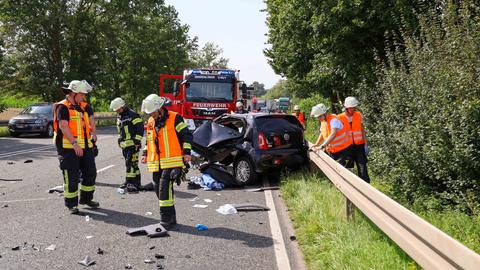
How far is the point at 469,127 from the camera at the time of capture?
5777 mm

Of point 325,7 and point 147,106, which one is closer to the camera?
point 147,106

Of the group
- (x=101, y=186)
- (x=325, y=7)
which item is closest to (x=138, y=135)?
(x=101, y=186)

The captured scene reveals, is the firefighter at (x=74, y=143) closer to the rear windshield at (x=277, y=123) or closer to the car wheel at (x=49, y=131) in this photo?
the rear windshield at (x=277, y=123)

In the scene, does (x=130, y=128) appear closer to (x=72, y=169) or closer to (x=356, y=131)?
(x=72, y=169)

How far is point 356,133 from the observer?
8.12 metres

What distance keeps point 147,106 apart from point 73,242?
6.23 feet

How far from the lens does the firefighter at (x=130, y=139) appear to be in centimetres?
873

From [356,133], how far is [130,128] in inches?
164

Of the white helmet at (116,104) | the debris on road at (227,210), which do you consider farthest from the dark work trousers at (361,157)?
the white helmet at (116,104)

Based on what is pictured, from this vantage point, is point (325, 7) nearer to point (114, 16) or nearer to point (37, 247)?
point (37, 247)

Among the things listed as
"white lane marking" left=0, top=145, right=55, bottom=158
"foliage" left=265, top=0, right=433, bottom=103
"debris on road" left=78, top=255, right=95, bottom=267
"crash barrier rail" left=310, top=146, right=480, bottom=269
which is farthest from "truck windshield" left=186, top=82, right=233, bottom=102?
"debris on road" left=78, top=255, right=95, bottom=267

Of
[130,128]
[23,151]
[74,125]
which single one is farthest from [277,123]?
[23,151]

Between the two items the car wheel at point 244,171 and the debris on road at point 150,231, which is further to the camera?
the car wheel at point 244,171

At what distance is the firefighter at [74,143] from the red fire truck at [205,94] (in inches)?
367
